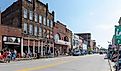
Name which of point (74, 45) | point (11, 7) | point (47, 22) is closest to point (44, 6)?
point (47, 22)

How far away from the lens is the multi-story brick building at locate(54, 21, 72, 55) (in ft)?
314

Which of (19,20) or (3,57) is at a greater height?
(19,20)

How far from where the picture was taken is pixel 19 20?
66500 millimetres

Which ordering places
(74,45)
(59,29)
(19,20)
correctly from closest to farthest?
(19,20) → (59,29) → (74,45)

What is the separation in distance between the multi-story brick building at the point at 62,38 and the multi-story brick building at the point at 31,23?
8801 millimetres

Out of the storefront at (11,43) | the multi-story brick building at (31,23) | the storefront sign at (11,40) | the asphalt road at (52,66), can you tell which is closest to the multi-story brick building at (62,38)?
the multi-story brick building at (31,23)

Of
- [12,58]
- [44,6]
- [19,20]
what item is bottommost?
[12,58]

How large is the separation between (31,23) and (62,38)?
120 feet

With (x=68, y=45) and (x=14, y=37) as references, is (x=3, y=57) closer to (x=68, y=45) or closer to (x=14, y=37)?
(x=14, y=37)

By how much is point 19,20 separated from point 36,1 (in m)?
12.3

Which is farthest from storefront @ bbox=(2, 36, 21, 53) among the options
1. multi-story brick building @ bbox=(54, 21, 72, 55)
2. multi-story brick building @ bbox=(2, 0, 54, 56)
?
multi-story brick building @ bbox=(54, 21, 72, 55)

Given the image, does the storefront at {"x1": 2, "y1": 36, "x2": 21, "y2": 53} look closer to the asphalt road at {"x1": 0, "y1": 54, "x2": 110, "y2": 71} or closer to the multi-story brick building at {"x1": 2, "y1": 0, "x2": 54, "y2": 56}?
the multi-story brick building at {"x1": 2, "y1": 0, "x2": 54, "y2": 56}

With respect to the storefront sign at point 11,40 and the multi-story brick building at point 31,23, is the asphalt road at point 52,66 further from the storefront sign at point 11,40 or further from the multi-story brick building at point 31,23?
the multi-story brick building at point 31,23

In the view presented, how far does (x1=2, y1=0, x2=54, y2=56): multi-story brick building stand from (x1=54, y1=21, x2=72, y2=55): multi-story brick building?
880cm
